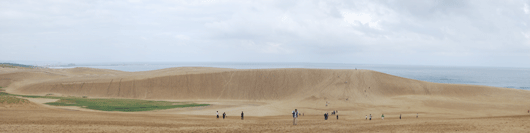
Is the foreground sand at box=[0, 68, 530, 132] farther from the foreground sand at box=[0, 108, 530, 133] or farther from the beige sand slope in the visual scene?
the foreground sand at box=[0, 108, 530, 133]

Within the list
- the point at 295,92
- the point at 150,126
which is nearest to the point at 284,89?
the point at 295,92

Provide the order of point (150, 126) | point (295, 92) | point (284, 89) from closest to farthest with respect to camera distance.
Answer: point (150, 126), point (295, 92), point (284, 89)

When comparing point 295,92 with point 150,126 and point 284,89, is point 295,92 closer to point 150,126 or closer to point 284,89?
point 284,89

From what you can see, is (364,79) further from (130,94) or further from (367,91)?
(130,94)

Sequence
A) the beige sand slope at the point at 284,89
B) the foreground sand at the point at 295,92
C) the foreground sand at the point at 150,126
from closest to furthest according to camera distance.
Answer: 1. the foreground sand at the point at 150,126
2. the foreground sand at the point at 295,92
3. the beige sand slope at the point at 284,89

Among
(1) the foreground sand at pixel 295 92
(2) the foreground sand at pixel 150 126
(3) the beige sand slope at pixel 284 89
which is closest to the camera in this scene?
(2) the foreground sand at pixel 150 126

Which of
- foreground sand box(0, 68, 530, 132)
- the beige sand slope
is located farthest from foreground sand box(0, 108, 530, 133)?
the beige sand slope

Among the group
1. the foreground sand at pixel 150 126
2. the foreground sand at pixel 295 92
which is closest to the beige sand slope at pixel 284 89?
the foreground sand at pixel 295 92

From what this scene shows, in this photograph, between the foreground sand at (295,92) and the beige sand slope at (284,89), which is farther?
the beige sand slope at (284,89)

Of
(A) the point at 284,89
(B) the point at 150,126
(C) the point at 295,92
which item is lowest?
(B) the point at 150,126

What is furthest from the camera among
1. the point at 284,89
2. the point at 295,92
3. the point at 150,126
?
the point at 284,89

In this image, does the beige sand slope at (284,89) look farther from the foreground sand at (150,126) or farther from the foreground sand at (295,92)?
the foreground sand at (150,126)

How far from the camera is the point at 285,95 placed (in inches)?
1994

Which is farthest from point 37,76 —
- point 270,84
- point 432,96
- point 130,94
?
point 432,96
